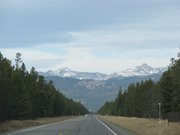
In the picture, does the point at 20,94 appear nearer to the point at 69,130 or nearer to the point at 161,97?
the point at 161,97

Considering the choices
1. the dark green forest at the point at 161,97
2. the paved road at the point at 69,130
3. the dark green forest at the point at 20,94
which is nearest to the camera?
the paved road at the point at 69,130

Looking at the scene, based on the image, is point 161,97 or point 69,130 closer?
point 69,130

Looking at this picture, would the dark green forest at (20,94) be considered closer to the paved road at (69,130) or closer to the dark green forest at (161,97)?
the paved road at (69,130)

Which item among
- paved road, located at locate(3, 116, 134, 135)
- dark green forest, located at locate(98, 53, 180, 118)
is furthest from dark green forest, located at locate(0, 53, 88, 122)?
dark green forest, located at locate(98, 53, 180, 118)

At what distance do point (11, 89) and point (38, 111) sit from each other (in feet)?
144

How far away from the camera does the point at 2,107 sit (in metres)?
70.6

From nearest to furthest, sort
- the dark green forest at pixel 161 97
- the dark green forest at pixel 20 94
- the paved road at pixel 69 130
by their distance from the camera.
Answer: the paved road at pixel 69 130 → the dark green forest at pixel 20 94 → the dark green forest at pixel 161 97

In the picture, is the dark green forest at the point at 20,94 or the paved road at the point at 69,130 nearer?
→ the paved road at the point at 69,130

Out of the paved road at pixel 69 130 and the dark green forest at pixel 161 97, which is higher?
the dark green forest at pixel 161 97

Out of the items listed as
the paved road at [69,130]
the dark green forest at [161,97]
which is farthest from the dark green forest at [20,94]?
the dark green forest at [161,97]

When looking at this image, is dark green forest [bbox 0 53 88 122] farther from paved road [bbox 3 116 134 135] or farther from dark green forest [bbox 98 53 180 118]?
dark green forest [bbox 98 53 180 118]

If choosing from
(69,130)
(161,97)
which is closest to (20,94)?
(161,97)

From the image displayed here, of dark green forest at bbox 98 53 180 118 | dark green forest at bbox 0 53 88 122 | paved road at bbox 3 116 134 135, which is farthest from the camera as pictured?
dark green forest at bbox 98 53 180 118

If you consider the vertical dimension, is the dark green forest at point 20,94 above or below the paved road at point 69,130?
above
